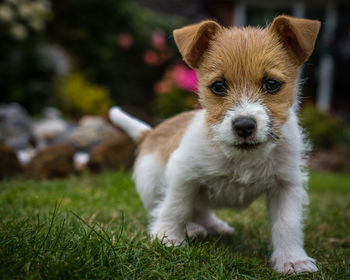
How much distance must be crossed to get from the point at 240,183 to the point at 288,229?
0.55 meters

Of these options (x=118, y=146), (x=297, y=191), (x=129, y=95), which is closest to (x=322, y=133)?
(x=118, y=146)

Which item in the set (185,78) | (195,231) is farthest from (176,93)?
(195,231)

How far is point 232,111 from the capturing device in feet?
9.45

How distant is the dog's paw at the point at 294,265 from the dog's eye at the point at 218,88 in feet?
4.71

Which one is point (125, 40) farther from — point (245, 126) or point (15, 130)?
point (245, 126)

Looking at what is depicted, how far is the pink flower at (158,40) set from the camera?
14906 mm

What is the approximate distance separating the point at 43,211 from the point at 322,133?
362 inches

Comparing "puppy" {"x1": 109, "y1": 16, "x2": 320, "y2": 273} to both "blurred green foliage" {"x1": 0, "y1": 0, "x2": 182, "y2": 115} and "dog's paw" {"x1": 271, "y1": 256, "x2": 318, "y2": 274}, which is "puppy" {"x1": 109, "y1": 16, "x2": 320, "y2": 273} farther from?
"blurred green foliage" {"x1": 0, "y1": 0, "x2": 182, "y2": 115}

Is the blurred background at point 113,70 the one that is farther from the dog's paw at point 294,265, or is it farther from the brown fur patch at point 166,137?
the dog's paw at point 294,265

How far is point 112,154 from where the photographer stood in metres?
7.34

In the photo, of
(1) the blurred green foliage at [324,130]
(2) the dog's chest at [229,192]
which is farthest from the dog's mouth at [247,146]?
(1) the blurred green foliage at [324,130]

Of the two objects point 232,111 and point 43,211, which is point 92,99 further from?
point 232,111

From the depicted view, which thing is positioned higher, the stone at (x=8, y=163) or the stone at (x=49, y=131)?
the stone at (x=8, y=163)

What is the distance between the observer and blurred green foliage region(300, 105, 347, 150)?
1119 cm
